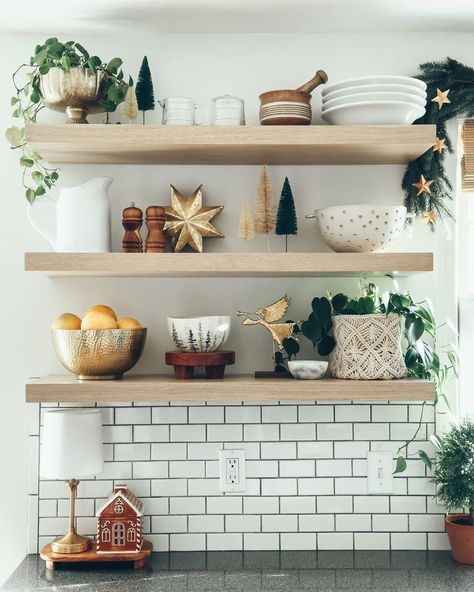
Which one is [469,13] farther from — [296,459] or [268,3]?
[296,459]

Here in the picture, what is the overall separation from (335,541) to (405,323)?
67cm

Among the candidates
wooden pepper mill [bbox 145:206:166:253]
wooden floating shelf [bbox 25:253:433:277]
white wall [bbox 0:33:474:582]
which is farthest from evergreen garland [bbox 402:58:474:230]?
wooden pepper mill [bbox 145:206:166:253]

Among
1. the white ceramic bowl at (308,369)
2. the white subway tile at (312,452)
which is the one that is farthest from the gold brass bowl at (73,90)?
the white subway tile at (312,452)

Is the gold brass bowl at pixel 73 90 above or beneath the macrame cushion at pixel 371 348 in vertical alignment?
above

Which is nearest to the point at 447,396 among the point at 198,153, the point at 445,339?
the point at 445,339

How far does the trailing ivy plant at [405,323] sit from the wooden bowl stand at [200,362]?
24 centimetres

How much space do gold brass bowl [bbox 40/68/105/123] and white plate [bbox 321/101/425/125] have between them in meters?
0.63

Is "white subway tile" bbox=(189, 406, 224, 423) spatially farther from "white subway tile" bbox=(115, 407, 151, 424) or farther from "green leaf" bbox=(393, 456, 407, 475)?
"green leaf" bbox=(393, 456, 407, 475)

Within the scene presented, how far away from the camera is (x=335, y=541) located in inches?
86.4

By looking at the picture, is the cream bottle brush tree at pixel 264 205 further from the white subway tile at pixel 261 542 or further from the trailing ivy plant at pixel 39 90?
the white subway tile at pixel 261 542

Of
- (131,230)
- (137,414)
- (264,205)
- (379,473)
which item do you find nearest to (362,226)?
(264,205)

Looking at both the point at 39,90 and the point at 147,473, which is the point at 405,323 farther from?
the point at 39,90

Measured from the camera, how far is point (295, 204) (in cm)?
225

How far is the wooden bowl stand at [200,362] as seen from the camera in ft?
6.62
